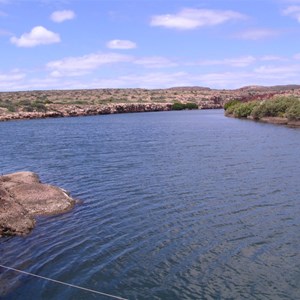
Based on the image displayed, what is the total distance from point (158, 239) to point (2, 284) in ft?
19.5

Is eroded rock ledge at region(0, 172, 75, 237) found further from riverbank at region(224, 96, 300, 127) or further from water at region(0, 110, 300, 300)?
riverbank at region(224, 96, 300, 127)

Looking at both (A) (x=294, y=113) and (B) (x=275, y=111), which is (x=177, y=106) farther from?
(A) (x=294, y=113)

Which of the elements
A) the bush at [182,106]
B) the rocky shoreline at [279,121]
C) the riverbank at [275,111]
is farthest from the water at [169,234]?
the bush at [182,106]

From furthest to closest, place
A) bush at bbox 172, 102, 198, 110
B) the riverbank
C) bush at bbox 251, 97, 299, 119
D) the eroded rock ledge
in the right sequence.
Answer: bush at bbox 172, 102, 198, 110 → bush at bbox 251, 97, 299, 119 → the riverbank → the eroded rock ledge

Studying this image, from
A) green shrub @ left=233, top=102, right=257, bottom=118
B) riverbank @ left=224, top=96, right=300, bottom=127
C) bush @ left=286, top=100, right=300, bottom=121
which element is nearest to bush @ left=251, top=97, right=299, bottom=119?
riverbank @ left=224, top=96, right=300, bottom=127

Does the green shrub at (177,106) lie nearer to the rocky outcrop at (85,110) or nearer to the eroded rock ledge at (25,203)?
the rocky outcrop at (85,110)

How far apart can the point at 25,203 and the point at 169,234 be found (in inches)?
301

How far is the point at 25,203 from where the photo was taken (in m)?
20.9

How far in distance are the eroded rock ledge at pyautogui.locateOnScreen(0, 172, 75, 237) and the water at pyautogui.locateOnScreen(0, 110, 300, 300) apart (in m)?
0.58

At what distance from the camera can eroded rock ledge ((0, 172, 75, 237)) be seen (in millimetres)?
17938

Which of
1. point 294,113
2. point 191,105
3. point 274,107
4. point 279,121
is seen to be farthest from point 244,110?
point 191,105

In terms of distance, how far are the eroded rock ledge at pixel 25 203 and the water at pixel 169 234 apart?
0.58 meters

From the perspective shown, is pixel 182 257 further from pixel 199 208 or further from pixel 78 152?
pixel 78 152

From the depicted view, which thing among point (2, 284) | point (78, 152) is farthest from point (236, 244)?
point (78, 152)
